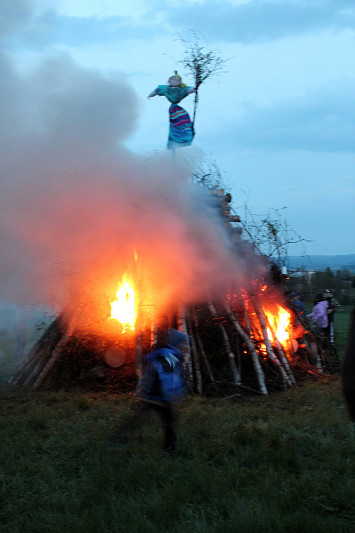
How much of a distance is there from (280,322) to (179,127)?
13.2 feet

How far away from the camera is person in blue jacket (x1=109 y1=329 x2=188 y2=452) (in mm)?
4949

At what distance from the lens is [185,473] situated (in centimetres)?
446

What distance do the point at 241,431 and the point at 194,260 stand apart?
12.3 ft

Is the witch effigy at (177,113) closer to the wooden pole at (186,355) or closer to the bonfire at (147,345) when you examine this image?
the bonfire at (147,345)

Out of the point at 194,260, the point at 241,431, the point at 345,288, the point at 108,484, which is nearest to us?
the point at 108,484

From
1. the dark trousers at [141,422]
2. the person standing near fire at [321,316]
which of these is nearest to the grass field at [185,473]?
the dark trousers at [141,422]

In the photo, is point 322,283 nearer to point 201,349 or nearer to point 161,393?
point 201,349

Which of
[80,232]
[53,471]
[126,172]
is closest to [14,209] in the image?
[80,232]

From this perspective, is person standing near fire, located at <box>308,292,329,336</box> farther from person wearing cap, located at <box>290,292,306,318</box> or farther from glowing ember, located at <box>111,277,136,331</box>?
glowing ember, located at <box>111,277,136,331</box>

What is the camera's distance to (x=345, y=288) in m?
13.0

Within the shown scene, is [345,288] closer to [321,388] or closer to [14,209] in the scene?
[321,388]

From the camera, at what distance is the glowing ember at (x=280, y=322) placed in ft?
30.3

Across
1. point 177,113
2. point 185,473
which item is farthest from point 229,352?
point 177,113

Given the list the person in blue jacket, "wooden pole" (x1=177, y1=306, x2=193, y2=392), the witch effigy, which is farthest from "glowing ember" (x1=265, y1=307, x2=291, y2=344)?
the person in blue jacket
